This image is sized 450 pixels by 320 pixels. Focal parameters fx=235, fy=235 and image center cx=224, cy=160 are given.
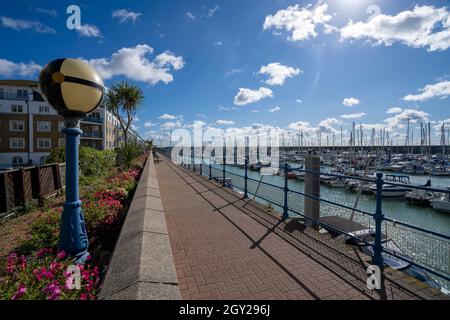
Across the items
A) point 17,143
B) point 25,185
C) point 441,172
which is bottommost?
A: point 441,172

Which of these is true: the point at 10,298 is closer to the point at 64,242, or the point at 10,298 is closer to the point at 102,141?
the point at 64,242

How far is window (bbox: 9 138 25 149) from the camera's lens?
37731mm

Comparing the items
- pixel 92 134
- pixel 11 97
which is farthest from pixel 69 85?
pixel 11 97

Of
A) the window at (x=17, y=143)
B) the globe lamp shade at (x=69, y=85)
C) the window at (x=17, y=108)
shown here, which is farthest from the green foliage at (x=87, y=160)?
the window at (x=17, y=108)

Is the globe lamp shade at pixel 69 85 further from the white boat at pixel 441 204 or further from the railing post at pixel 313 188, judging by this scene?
the white boat at pixel 441 204

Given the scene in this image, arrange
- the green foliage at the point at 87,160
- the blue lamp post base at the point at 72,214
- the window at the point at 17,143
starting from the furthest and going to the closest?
the window at the point at 17,143 < the green foliage at the point at 87,160 < the blue lamp post base at the point at 72,214

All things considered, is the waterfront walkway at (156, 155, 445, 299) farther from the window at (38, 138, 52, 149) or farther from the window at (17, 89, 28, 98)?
the window at (17, 89, 28, 98)

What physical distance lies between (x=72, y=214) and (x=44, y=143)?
152 ft

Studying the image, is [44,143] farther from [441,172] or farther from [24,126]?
[441,172]

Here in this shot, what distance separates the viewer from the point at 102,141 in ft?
151

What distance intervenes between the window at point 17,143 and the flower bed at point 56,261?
142 ft

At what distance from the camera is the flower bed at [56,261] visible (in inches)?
87.2

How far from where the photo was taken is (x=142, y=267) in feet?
7.72
